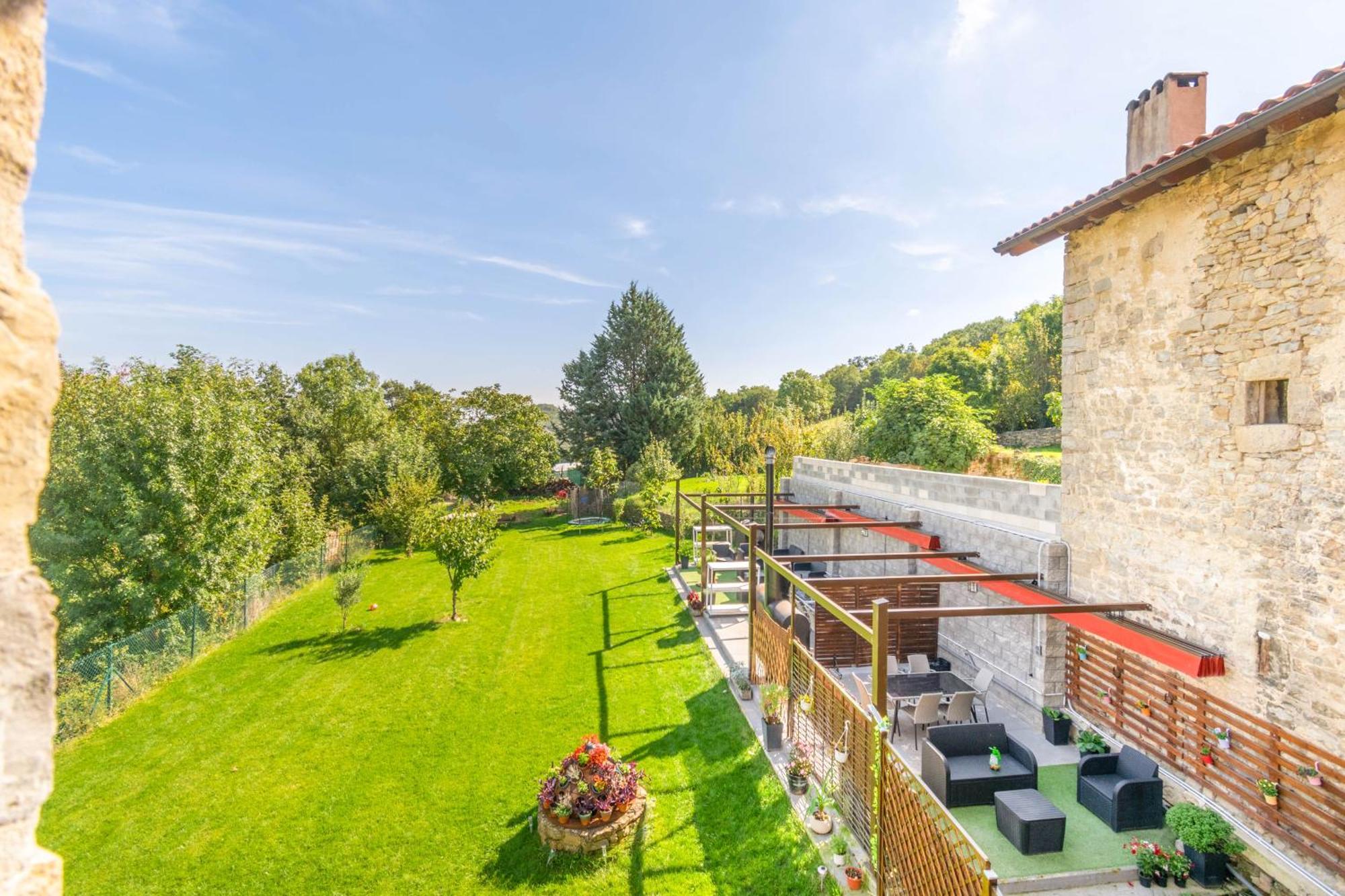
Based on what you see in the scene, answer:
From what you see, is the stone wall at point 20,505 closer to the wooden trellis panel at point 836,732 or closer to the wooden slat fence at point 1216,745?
the wooden trellis panel at point 836,732

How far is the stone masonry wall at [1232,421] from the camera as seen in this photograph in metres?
5.31

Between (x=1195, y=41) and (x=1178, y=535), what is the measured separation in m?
6.96

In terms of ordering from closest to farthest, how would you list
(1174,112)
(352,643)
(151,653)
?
(1174,112), (151,653), (352,643)

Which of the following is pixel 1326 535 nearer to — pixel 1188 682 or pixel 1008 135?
pixel 1188 682

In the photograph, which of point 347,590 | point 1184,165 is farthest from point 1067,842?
point 347,590

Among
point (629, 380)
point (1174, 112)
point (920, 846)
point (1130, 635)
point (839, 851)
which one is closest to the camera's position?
point (920, 846)

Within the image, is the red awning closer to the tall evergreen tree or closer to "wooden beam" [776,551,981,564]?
"wooden beam" [776,551,981,564]

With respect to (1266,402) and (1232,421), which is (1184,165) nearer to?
(1266,402)

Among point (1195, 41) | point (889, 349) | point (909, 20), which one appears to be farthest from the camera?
point (889, 349)

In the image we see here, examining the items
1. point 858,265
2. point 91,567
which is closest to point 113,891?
point 91,567

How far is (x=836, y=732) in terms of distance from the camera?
686cm

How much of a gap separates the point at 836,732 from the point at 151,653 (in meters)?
14.1

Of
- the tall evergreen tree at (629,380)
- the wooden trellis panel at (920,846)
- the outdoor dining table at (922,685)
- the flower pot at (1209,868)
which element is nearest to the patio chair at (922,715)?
the outdoor dining table at (922,685)

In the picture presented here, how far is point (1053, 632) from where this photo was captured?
8438 mm
